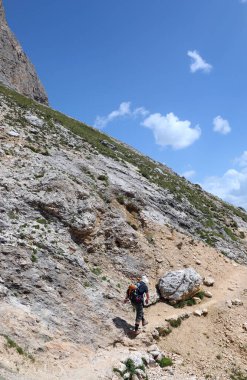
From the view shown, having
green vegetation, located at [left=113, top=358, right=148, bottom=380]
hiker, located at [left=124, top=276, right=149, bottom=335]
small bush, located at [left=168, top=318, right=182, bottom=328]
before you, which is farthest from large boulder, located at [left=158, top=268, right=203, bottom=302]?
green vegetation, located at [left=113, top=358, right=148, bottom=380]

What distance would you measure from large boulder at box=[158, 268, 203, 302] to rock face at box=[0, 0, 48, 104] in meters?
50.4

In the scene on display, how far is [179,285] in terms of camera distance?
25484 mm

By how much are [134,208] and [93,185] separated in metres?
3.96

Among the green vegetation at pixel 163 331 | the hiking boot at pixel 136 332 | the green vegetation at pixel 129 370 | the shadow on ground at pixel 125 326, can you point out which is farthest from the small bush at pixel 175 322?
the green vegetation at pixel 129 370

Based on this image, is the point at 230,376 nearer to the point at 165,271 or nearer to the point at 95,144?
the point at 165,271

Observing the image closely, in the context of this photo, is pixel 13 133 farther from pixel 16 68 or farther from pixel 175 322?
pixel 16 68

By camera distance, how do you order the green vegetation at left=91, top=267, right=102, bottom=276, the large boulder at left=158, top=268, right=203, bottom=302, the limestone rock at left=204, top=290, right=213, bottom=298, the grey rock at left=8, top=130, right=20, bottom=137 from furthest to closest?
the grey rock at left=8, top=130, right=20, bottom=137 → the limestone rock at left=204, top=290, right=213, bottom=298 → the large boulder at left=158, top=268, right=203, bottom=302 → the green vegetation at left=91, top=267, right=102, bottom=276

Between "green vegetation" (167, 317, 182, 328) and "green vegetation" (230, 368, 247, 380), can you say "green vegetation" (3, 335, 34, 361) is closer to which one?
"green vegetation" (167, 317, 182, 328)

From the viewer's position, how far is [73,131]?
145ft

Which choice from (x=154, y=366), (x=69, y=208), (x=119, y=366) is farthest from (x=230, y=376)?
(x=69, y=208)

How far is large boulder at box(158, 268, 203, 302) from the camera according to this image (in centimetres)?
2495

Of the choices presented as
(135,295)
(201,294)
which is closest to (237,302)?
(201,294)

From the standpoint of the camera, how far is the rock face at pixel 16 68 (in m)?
69.1

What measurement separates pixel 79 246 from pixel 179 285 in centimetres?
A: 723
